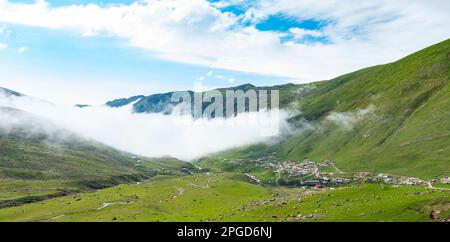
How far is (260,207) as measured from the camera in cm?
9738

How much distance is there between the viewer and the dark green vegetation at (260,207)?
6731cm

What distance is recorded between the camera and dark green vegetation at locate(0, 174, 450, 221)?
67.3m

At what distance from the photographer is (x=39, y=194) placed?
631 feet

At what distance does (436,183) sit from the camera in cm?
15812

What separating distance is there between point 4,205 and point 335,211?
483 ft
